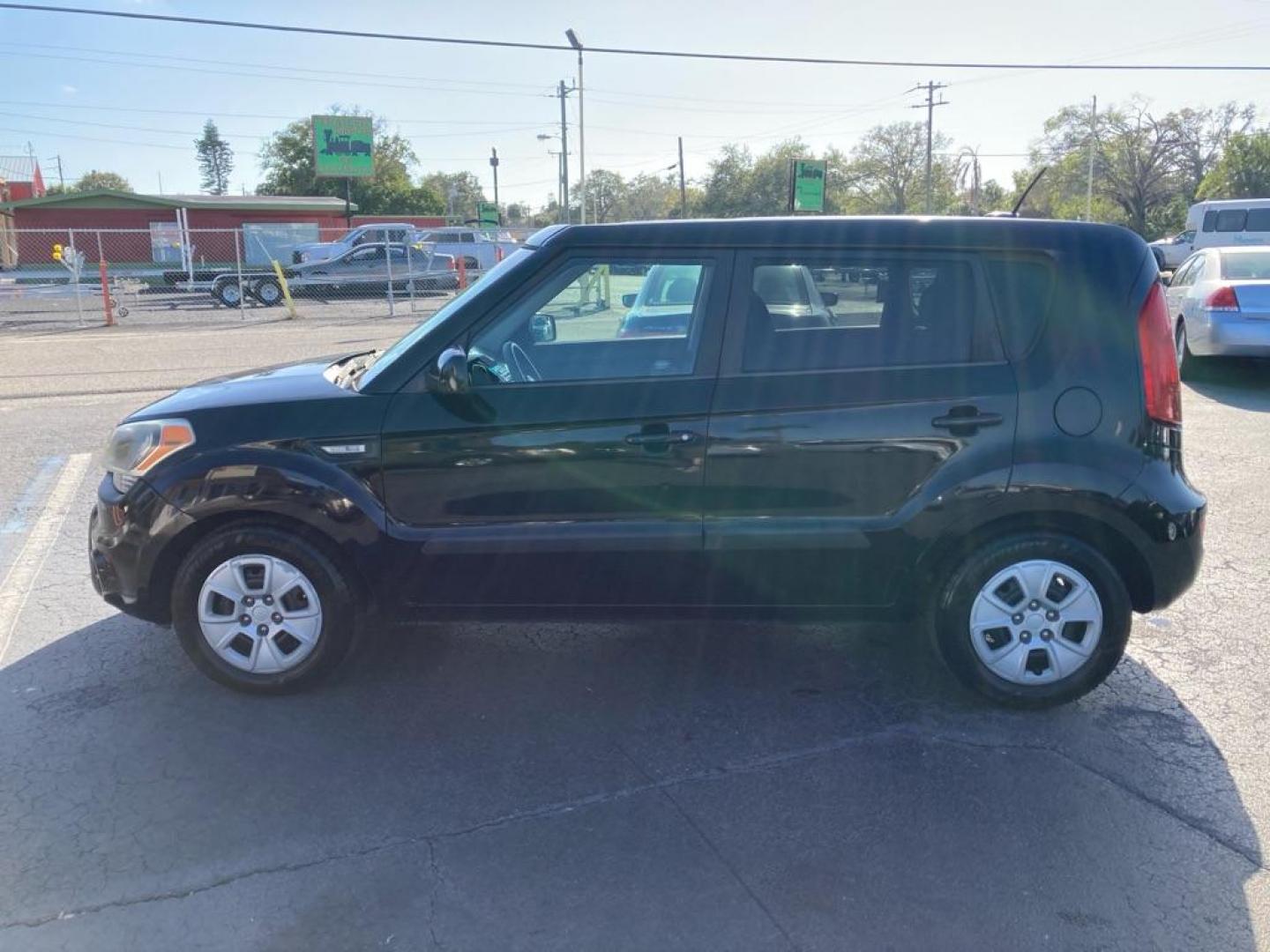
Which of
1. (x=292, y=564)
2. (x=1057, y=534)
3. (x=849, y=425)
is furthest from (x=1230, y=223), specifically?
(x=292, y=564)

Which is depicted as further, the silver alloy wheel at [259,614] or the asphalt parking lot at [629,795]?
the silver alloy wheel at [259,614]

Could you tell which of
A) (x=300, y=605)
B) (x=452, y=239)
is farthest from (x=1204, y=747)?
(x=452, y=239)

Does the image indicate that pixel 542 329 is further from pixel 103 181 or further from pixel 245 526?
pixel 103 181

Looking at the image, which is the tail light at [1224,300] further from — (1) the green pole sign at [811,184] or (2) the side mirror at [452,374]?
(2) the side mirror at [452,374]

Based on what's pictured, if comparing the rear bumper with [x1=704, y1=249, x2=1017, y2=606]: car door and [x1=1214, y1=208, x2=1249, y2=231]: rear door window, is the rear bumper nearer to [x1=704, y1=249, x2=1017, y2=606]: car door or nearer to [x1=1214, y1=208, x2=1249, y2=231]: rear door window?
[x1=704, y1=249, x2=1017, y2=606]: car door

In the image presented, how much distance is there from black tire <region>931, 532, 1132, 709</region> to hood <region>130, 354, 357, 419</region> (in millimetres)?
2415

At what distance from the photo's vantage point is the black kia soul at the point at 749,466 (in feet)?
12.1

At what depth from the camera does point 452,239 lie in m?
34.3

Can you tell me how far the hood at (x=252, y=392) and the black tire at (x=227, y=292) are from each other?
24.0 metres

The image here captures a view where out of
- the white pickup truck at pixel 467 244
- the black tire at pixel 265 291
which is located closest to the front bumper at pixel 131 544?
the black tire at pixel 265 291

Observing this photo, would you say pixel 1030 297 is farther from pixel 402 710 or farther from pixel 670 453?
pixel 402 710

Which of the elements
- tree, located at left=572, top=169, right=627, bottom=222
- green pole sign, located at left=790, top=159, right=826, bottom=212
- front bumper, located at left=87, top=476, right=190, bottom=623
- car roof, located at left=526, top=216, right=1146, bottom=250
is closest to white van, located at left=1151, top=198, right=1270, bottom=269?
green pole sign, located at left=790, top=159, right=826, bottom=212

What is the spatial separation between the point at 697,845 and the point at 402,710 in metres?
1.38

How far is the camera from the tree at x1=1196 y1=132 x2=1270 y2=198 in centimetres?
5000
